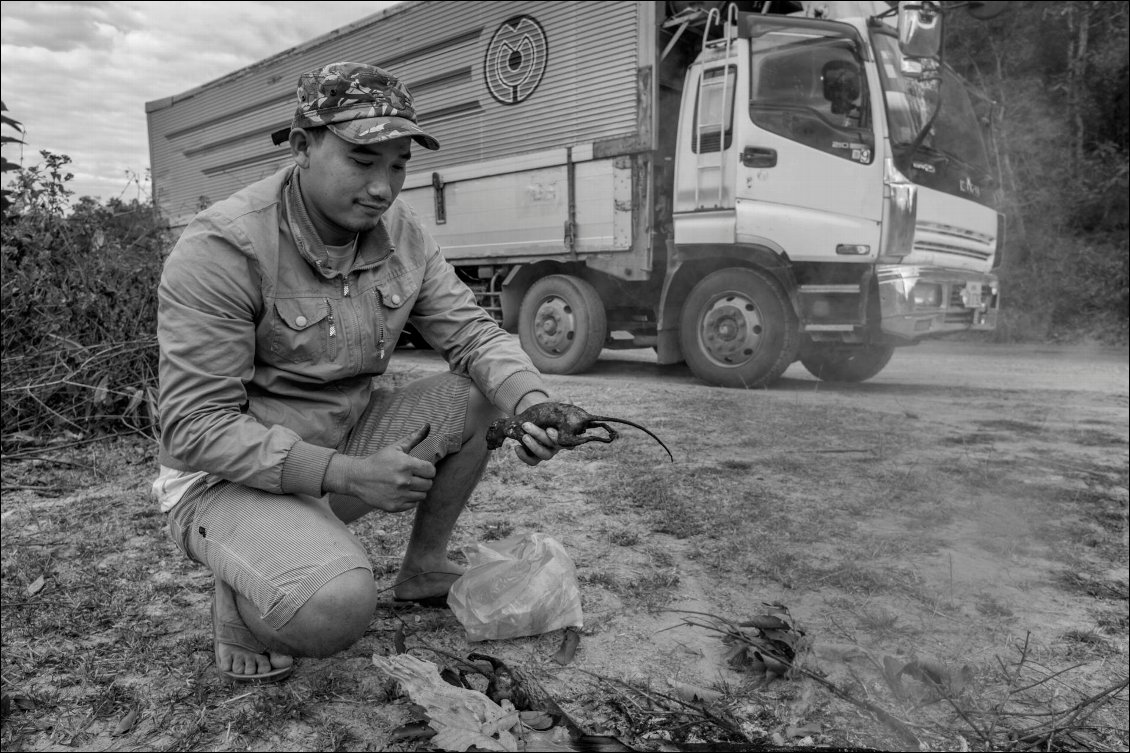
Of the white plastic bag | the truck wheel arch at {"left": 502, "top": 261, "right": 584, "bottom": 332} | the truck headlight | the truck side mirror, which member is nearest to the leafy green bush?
the white plastic bag

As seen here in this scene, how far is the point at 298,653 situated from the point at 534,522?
1413mm

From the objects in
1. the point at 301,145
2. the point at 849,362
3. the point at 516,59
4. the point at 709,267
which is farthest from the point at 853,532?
the point at 516,59

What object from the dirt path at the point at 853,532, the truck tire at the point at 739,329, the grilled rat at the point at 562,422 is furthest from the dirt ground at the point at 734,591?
the truck tire at the point at 739,329

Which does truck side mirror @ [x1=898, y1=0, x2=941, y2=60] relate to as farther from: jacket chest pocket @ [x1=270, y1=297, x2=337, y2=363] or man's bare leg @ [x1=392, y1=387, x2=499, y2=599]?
jacket chest pocket @ [x1=270, y1=297, x2=337, y2=363]

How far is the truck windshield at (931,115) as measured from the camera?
19.9ft

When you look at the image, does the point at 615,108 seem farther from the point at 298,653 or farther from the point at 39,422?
the point at 298,653

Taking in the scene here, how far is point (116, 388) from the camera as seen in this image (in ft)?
14.9

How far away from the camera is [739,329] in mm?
6500

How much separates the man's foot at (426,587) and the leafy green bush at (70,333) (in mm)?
2507

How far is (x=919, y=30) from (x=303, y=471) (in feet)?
19.3

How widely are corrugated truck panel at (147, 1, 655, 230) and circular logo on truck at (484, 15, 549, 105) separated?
13mm

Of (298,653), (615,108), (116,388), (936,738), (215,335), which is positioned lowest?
(936,738)

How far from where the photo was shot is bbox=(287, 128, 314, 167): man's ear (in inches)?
79.4

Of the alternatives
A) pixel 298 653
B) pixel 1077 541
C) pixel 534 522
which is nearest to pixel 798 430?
pixel 1077 541
